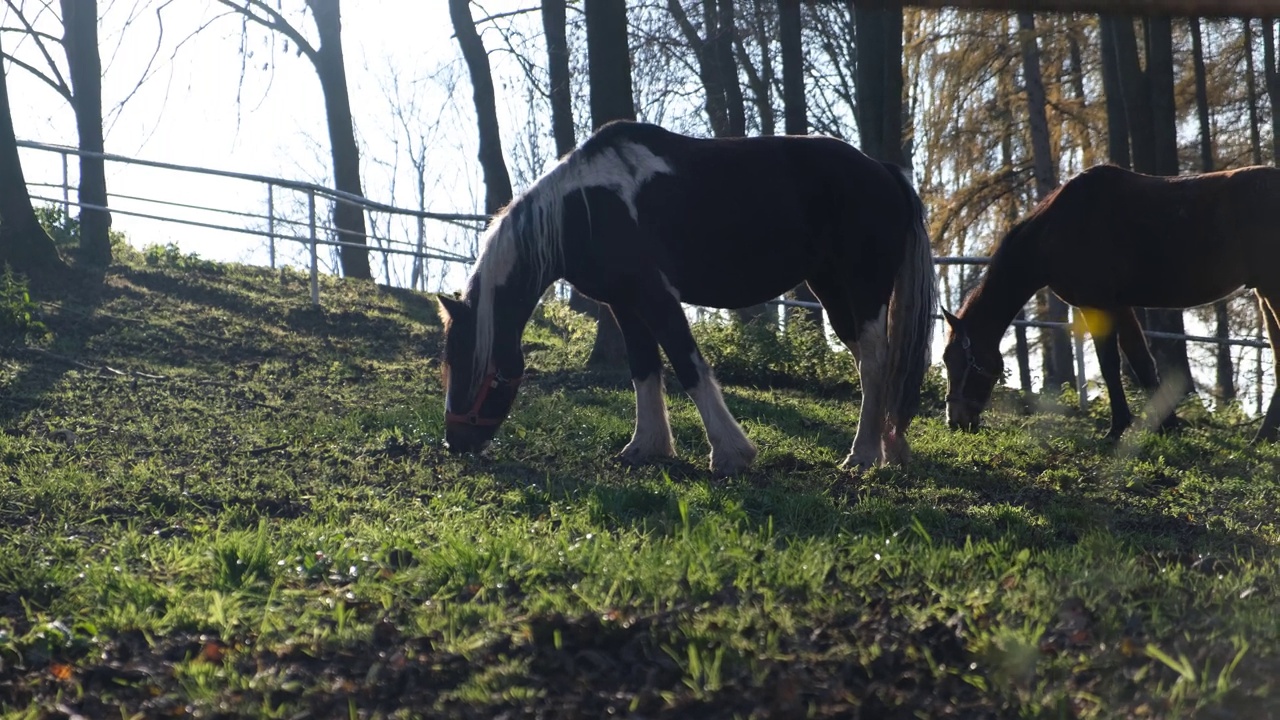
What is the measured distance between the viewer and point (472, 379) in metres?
6.62

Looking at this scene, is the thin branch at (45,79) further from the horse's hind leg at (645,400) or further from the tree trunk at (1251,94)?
the tree trunk at (1251,94)

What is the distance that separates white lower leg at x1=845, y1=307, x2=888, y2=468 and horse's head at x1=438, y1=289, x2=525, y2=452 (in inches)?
78.7

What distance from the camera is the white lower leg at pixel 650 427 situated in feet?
22.2

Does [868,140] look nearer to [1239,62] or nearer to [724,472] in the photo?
[724,472]

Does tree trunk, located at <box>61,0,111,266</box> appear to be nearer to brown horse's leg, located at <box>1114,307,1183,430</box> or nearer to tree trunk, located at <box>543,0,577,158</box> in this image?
tree trunk, located at <box>543,0,577,158</box>

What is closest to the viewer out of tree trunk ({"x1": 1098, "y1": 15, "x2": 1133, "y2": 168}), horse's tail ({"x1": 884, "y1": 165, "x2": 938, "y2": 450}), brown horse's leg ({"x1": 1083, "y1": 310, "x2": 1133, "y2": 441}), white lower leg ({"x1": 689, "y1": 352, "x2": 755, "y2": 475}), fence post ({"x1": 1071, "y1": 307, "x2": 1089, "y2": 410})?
white lower leg ({"x1": 689, "y1": 352, "x2": 755, "y2": 475})

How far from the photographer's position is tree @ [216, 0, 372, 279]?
1800 cm

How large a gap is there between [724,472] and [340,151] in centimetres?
1365

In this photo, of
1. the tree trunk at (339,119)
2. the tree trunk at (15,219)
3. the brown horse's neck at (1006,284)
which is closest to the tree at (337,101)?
the tree trunk at (339,119)

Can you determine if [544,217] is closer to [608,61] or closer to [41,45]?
[608,61]

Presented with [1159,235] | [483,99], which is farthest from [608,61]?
[483,99]

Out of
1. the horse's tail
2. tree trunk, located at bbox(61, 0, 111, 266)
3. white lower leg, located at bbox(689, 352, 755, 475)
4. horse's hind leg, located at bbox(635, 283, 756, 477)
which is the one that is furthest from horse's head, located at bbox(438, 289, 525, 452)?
tree trunk, located at bbox(61, 0, 111, 266)

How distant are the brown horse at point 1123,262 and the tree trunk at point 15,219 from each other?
9.41m

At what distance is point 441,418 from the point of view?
770 cm
